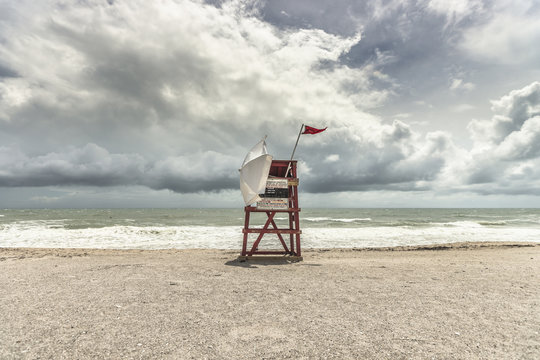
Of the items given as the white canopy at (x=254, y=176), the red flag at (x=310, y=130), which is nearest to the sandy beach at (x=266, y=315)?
the white canopy at (x=254, y=176)

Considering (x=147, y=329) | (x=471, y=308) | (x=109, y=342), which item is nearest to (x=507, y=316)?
(x=471, y=308)

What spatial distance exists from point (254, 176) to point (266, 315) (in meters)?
4.75

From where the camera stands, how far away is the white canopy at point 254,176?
859 cm

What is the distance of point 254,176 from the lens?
8.68 meters

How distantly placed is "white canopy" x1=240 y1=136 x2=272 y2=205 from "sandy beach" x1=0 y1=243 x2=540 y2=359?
2.35 m

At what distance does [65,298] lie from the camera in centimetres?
522

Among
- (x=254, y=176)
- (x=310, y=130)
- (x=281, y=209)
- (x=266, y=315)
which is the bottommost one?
(x=266, y=315)

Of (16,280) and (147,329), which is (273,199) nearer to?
(147,329)

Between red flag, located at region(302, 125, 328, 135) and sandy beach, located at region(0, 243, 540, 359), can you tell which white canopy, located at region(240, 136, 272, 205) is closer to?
red flag, located at region(302, 125, 328, 135)

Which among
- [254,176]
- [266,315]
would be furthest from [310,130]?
[266,315]

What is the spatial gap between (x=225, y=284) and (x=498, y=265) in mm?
8462

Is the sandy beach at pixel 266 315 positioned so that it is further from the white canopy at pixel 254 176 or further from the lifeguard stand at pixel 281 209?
the white canopy at pixel 254 176

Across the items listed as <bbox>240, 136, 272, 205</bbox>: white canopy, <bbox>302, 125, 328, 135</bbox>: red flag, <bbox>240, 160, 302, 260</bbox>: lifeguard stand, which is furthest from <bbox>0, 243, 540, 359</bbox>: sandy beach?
<bbox>302, 125, 328, 135</bbox>: red flag

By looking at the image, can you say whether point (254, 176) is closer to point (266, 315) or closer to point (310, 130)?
point (310, 130)
